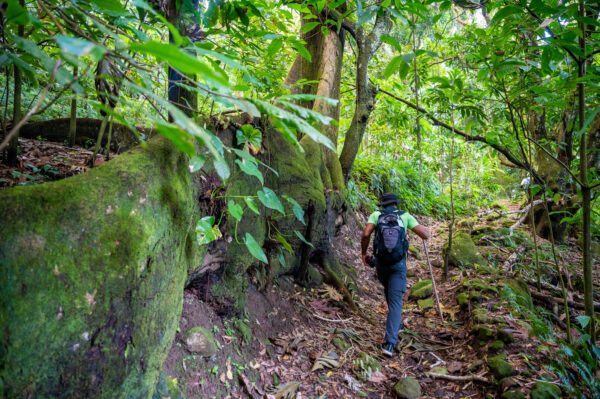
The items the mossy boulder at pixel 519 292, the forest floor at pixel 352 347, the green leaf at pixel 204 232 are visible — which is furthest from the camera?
the mossy boulder at pixel 519 292

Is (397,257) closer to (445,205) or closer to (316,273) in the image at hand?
(316,273)

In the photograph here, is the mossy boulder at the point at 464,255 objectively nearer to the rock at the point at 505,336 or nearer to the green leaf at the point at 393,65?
the rock at the point at 505,336

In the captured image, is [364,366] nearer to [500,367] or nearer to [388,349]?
[388,349]

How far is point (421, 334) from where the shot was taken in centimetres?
424

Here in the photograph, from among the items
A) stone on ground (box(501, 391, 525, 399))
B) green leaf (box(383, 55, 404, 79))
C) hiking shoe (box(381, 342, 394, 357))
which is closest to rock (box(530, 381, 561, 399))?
stone on ground (box(501, 391, 525, 399))

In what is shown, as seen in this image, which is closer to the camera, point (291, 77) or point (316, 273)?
point (316, 273)

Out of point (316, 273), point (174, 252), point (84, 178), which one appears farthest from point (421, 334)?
point (84, 178)

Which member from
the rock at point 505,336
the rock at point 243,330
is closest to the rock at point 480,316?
the rock at point 505,336

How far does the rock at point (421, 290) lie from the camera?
525 cm

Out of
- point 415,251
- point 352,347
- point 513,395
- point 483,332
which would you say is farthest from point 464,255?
point 513,395

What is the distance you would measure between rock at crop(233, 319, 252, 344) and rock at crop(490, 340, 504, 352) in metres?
2.58

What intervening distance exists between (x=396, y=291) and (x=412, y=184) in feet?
24.2

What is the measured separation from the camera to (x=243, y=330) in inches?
115

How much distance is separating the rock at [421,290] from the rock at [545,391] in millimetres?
2735
